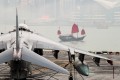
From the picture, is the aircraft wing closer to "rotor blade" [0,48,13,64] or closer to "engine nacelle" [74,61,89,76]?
"engine nacelle" [74,61,89,76]

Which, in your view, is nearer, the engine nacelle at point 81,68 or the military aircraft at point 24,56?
the military aircraft at point 24,56

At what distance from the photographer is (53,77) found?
34.1 metres

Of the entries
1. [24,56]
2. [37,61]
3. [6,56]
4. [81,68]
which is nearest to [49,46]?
[81,68]

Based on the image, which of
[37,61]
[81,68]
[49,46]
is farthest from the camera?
[49,46]

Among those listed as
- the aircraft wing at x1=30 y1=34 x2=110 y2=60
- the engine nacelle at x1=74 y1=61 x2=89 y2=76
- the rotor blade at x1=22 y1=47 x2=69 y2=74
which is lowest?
the engine nacelle at x1=74 y1=61 x2=89 y2=76

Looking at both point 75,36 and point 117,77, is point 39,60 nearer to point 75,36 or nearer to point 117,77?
point 117,77

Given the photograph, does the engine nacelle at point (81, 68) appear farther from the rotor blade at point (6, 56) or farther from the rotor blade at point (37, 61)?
the rotor blade at point (6, 56)

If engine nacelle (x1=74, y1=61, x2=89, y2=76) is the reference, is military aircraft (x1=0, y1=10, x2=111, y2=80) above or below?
above

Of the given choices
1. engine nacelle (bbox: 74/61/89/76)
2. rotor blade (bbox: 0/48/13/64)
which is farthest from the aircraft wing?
rotor blade (bbox: 0/48/13/64)

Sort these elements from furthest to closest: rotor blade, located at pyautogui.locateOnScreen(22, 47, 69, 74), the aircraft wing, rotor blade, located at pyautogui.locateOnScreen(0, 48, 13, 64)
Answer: the aircraft wing
rotor blade, located at pyautogui.locateOnScreen(22, 47, 69, 74)
rotor blade, located at pyautogui.locateOnScreen(0, 48, 13, 64)

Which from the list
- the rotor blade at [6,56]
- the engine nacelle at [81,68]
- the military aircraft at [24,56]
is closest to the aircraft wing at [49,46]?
the military aircraft at [24,56]

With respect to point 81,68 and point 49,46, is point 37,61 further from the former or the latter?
point 49,46

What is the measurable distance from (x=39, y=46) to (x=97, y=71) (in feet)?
45.0

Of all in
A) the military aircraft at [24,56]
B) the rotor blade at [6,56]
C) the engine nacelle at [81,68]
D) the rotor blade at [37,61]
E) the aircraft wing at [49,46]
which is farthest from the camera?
the aircraft wing at [49,46]
